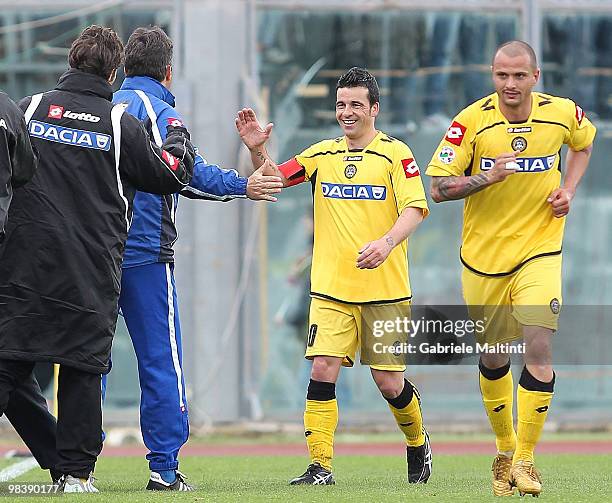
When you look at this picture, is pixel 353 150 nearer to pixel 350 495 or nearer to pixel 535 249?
pixel 535 249

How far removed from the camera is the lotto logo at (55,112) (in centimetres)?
649

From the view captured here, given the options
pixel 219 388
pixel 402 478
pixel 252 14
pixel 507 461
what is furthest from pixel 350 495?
pixel 252 14

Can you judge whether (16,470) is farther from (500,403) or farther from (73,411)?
(500,403)

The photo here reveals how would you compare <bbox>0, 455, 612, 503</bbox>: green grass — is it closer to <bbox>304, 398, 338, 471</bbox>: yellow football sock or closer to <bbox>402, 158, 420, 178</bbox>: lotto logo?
<bbox>304, 398, 338, 471</bbox>: yellow football sock

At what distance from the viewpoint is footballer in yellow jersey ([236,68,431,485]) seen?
7562mm

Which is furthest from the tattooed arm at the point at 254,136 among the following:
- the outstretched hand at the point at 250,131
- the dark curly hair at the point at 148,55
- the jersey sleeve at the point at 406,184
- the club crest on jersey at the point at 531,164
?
the club crest on jersey at the point at 531,164

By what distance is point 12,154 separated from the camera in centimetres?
605

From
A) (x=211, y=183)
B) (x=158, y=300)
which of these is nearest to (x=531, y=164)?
(x=211, y=183)

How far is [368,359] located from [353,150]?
3.92 feet

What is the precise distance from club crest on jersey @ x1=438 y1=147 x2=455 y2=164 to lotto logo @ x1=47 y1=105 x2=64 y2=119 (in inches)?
83.0

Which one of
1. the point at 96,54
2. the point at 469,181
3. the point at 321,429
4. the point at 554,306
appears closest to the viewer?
the point at 96,54

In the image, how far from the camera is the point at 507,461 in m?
7.49

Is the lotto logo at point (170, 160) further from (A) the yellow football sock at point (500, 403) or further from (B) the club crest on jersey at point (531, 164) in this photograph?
(A) the yellow football sock at point (500, 403)

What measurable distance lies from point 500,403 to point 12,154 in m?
3.16
